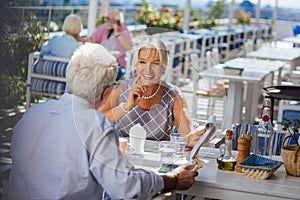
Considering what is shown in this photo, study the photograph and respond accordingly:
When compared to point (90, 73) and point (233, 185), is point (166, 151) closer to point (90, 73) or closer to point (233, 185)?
point (233, 185)

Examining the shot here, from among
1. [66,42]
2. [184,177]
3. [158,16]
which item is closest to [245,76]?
[66,42]

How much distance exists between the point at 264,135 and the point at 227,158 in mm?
271

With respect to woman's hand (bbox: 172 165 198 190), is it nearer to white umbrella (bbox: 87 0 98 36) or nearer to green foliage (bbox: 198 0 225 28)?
white umbrella (bbox: 87 0 98 36)

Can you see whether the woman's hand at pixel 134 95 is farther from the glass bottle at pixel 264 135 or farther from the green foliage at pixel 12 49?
the glass bottle at pixel 264 135

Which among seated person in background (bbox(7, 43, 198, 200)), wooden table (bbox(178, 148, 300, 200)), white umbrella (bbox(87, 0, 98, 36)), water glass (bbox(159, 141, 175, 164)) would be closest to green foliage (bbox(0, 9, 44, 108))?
seated person in background (bbox(7, 43, 198, 200))

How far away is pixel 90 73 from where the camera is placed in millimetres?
2137

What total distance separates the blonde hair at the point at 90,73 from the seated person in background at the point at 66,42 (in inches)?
130

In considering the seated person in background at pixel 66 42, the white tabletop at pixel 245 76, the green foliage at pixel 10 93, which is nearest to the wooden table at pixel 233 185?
the green foliage at pixel 10 93

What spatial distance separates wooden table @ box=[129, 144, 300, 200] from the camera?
2279 mm

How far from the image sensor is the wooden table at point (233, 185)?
7.48 ft

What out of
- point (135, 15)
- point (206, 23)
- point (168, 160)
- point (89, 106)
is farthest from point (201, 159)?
point (206, 23)

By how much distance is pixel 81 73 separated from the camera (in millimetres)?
2141

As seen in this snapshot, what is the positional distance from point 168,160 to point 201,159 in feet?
0.78

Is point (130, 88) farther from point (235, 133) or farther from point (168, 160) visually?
point (235, 133)
